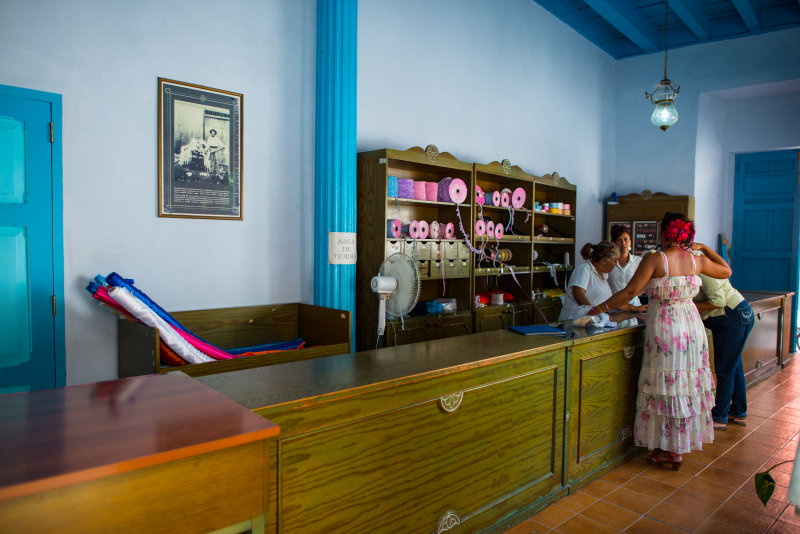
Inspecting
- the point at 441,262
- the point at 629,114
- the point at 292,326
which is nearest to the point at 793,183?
the point at 629,114

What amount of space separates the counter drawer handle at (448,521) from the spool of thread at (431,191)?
286 cm

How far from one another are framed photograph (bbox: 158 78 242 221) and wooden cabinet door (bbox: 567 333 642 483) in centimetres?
253

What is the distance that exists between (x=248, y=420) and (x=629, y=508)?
8.14ft

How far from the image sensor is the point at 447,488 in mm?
2359

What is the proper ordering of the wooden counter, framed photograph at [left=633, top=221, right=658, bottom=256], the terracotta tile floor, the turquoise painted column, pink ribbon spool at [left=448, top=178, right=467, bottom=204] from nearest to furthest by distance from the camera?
1. the wooden counter
2. the terracotta tile floor
3. the turquoise painted column
4. pink ribbon spool at [left=448, top=178, right=467, bottom=204]
5. framed photograph at [left=633, top=221, right=658, bottom=256]

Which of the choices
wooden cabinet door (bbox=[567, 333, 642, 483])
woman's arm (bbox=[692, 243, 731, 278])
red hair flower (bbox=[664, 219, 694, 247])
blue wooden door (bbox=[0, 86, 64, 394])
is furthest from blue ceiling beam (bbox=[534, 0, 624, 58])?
blue wooden door (bbox=[0, 86, 64, 394])

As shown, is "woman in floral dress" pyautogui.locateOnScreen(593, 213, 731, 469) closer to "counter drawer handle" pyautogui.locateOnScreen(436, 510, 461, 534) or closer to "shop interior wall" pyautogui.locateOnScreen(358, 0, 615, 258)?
"counter drawer handle" pyautogui.locateOnScreen(436, 510, 461, 534)

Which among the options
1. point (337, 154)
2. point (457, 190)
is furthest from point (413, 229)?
point (337, 154)

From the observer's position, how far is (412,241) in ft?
14.5

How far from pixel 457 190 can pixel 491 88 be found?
1.73m

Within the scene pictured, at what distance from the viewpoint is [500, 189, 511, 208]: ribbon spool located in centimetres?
551

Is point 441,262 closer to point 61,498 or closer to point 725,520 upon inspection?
point 725,520

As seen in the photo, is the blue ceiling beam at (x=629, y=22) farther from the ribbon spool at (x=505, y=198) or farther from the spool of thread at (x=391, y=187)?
the spool of thread at (x=391, y=187)

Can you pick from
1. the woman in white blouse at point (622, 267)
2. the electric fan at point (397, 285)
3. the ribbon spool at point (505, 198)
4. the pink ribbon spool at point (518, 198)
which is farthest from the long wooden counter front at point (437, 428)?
the pink ribbon spool at point (518, 198)
